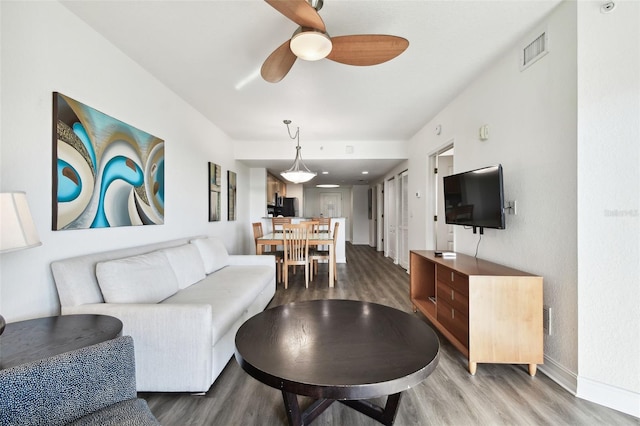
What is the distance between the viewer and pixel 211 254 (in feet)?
10.4

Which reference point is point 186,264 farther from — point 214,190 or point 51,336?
point 214,190

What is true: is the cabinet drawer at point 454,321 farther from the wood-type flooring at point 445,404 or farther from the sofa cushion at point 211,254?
the sofa cushion at point 211,254

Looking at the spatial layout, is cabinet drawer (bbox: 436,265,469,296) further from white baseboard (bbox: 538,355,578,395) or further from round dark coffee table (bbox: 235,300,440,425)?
white baseboard (bbox: 538,355,578,395)

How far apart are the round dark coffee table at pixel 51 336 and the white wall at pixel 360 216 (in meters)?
8.99

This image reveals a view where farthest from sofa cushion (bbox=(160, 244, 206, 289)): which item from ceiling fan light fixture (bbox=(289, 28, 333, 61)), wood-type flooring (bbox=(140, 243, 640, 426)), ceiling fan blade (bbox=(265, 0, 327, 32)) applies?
ceiling fan blade (bbox=(265, 0, 327, 32))

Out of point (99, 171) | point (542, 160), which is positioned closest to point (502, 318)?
point (542, 160)

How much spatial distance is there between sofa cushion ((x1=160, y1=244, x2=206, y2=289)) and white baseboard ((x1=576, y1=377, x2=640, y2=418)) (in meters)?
2.97

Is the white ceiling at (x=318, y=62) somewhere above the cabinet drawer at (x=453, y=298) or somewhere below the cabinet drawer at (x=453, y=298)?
above

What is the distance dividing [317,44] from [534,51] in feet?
5.50

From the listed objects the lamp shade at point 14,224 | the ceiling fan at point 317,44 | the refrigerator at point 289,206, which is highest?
the ceiling fan at point 317,44

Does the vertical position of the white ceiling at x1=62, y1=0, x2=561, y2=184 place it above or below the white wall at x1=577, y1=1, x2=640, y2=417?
above

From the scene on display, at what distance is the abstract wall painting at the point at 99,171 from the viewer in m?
1.81

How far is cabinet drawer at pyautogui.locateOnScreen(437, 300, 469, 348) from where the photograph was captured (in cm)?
199

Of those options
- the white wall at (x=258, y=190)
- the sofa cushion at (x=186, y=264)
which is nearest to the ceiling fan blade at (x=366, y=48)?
the sofa cushion at (x=186, y=264)
